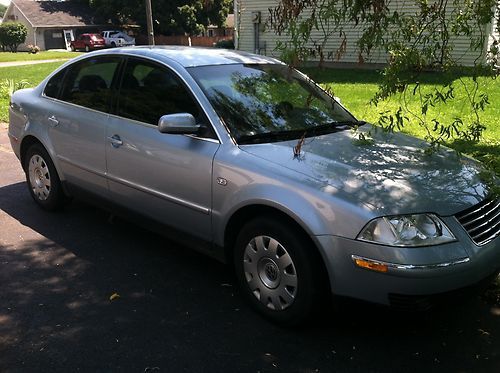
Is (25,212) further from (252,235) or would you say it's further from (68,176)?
(252,235)

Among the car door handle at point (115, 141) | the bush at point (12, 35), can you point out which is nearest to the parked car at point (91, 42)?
the bush at point (12, 35)

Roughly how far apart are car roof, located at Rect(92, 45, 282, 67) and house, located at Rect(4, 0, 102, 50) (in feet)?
182

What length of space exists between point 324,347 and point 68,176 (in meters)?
3.03

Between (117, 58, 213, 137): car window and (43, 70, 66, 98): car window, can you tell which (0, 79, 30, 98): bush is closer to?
(43, 70, 66, 98): car window

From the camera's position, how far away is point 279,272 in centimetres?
340

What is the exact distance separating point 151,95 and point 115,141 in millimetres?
478

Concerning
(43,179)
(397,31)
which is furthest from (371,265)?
(43,179)

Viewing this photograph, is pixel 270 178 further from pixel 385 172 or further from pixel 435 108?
pixel 435 108

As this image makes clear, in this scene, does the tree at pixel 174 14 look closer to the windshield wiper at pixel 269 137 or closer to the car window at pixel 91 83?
the car window at pixel 91 83

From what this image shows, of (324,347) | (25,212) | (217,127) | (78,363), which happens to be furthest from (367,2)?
(25,212)

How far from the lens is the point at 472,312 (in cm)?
368

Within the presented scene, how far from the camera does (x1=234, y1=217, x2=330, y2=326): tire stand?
322 centimetres

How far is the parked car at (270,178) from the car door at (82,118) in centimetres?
2

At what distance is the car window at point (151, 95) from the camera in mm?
4082
